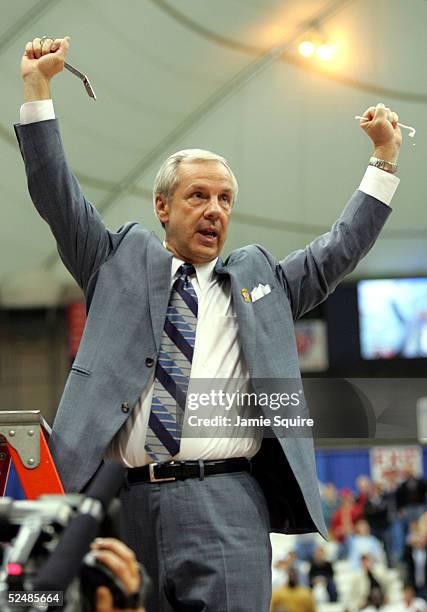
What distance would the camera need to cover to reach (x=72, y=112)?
461 centimetres

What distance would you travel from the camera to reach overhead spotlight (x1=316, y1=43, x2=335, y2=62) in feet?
16.3

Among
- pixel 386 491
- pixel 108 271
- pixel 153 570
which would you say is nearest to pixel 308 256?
pixel 108 271

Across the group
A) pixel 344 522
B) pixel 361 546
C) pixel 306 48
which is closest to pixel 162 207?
pixel 306 48

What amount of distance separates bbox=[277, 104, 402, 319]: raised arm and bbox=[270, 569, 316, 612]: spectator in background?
6.26m

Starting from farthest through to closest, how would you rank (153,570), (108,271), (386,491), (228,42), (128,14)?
(386,491) → (228,42) → (128,14) → (108,271) → (153,570)

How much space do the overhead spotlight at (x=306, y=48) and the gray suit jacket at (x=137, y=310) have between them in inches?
116

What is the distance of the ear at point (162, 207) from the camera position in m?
2.19

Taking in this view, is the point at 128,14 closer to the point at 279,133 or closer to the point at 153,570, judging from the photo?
the point at 279,133

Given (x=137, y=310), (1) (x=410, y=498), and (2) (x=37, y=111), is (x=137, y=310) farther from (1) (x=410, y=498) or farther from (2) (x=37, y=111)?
(1) (x=410, y=498)

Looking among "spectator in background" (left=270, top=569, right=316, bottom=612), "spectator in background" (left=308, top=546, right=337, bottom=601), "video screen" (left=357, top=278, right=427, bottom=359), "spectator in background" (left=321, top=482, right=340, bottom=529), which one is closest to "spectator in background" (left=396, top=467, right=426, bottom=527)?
"spectator in background" (left=321, top=482, right=340, bottom=529)

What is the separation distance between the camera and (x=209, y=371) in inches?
78.7

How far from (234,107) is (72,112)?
0.91 m

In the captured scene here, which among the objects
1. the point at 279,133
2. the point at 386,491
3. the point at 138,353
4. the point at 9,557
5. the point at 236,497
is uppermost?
the point at 279,133

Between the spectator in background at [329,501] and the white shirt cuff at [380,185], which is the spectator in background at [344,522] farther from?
the white shirt cuff at [380,185]
